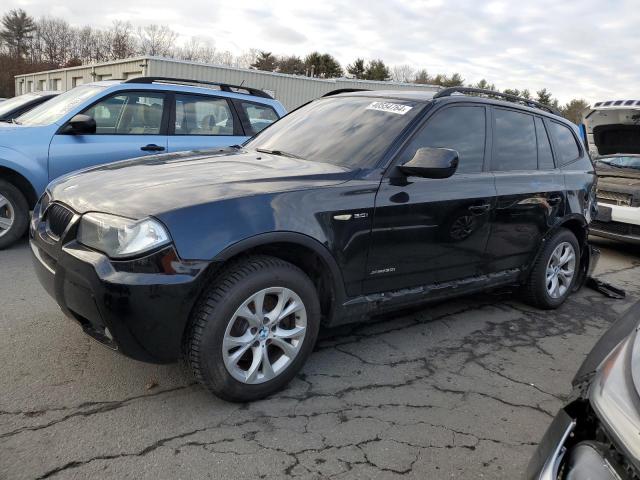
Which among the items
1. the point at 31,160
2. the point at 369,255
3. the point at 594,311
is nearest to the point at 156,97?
the point at 31,160

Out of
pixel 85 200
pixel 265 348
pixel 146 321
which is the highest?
pixel 85 200

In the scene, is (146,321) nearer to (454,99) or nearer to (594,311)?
(454,99)

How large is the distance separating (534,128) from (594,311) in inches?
73.9

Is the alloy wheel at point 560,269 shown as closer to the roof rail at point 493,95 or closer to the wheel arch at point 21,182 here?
the roof rail at point 493,95

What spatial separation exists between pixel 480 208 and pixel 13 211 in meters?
4.56

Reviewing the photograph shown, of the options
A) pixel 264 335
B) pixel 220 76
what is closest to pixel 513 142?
pixel 264 335

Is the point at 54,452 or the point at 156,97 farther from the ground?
the point at 156,97

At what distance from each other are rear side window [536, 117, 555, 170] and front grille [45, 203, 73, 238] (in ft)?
12.1

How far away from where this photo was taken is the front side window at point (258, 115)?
701cm

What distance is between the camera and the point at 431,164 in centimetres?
316

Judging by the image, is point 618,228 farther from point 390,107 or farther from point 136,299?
point 136,299

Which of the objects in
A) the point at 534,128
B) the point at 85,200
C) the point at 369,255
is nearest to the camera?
the point at 85,200

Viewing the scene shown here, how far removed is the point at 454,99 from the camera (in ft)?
12.5

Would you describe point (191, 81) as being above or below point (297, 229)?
above
